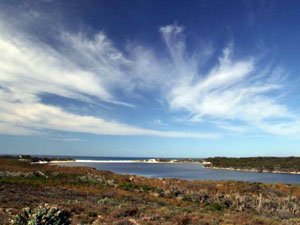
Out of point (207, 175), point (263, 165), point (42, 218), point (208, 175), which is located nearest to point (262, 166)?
point (263, 165)

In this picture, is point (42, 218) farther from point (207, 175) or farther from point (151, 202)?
point (207, 175)

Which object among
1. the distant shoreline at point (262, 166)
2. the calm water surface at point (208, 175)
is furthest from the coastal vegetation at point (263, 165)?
the calm water surface at point (208, 175)

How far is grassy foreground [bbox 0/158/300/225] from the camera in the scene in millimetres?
20812

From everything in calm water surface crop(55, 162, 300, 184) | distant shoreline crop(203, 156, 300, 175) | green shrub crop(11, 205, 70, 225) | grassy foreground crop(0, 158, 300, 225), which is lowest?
grassy foreground crop(0, 158, 300, 225)

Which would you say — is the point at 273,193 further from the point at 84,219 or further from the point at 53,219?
the point at 53,219

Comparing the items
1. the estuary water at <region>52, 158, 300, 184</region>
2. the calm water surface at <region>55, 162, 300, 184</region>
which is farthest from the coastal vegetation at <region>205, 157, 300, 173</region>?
the calm water surface at <region>55, 162, 300, 184</region>

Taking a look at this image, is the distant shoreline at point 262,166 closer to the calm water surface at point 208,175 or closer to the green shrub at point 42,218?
the calm water surface at point 208,175

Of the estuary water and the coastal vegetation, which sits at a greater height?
the coastal vegetation

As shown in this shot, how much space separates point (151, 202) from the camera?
31953 millimetres

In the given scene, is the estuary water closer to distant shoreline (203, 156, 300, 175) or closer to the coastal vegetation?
distant shoreline (203, 156, 300, 175)

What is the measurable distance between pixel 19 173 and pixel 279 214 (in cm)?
3704

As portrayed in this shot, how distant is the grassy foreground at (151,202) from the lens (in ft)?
68.3

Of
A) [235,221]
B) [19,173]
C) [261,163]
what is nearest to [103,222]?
[235,221]

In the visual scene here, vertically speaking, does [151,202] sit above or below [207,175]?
below
